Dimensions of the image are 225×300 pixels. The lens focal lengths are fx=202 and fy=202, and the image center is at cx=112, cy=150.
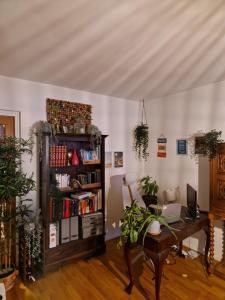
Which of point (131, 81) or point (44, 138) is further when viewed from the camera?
point (131, 81)

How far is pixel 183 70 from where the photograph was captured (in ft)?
8.20

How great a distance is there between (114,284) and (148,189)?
Answer: 1.68m

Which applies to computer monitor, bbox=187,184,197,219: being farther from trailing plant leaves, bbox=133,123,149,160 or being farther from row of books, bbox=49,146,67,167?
row of books, bbox=49,146,67,167

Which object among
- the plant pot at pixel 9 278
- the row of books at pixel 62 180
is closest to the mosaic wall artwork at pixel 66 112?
the row of books at pixel 62 180

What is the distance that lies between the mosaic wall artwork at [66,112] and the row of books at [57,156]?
1.41 feet

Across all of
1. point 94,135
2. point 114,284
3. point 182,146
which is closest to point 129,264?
point 114,284

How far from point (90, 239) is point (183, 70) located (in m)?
2.66

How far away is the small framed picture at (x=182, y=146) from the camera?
3.37m

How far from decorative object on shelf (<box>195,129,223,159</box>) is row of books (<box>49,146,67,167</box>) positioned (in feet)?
6.52

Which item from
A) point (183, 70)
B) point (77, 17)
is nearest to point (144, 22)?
point (77, 17)

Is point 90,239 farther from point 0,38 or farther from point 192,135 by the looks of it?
point 0,38

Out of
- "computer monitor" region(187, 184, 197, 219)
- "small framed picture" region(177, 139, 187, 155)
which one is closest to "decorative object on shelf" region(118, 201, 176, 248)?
"computer monitor" region(187, 184, 197, 219)

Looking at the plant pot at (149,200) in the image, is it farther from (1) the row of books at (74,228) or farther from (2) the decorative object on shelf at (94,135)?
(2) the decorative object on shelf at (94,135)

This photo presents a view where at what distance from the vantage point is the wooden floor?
2.22 meters
